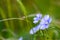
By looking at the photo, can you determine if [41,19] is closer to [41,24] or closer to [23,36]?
[41,24]

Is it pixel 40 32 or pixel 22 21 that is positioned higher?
pixel 22 21

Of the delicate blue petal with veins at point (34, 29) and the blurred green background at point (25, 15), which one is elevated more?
the blurred green background at point (25, 15)

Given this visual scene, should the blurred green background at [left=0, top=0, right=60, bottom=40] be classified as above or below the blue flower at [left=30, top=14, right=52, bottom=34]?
above

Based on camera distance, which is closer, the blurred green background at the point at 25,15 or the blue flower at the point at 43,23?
the blue flower at the point at 43,23

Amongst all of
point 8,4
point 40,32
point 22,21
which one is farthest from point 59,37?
point 8,4

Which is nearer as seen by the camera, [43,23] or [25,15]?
[43,23]

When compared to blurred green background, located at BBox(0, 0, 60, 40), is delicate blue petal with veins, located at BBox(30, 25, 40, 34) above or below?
below

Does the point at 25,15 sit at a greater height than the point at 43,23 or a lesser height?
greater

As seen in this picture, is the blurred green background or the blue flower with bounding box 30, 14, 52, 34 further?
the blurred green background
